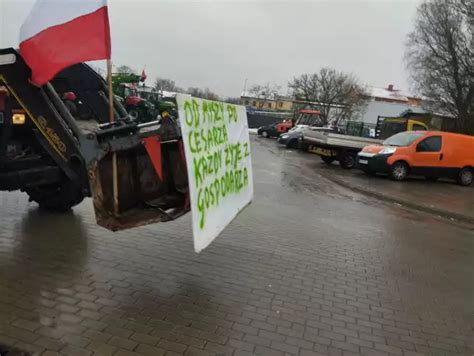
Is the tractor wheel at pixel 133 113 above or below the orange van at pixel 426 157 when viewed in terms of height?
above

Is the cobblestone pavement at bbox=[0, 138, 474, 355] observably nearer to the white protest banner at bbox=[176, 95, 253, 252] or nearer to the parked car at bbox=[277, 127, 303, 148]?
the white protest banner at bbox=[176, 95, 253, 252]

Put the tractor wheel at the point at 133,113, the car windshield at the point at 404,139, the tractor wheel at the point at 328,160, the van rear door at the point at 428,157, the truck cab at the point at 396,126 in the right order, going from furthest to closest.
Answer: the truck cab at the point at 396,126 < the tractor wheel at the point at 328,160 < the car windshield at the point at 404,139 < the van rear door at the point at 428,157 < the tractor wheel at the point at 133,113

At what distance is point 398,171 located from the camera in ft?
58.2

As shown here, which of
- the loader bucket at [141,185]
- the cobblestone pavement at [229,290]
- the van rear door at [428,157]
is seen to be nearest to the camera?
the cobblestone pavement at [229,290]

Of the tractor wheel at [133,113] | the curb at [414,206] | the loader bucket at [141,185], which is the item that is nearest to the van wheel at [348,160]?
the curb at [414,206]

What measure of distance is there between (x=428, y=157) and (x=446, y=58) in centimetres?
2446

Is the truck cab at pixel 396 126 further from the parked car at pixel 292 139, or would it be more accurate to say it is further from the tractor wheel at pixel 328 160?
the tractor wheel at pixel 328 160

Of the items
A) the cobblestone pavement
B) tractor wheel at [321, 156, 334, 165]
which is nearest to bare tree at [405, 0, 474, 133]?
tractor wheel at [321, 156, 334, 165]

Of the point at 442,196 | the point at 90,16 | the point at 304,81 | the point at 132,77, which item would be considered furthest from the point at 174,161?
the point at 304,81

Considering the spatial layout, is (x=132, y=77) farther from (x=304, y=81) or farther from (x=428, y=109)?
(x=304, y=81)

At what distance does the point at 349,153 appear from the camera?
70.3 ft

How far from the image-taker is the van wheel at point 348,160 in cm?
2142

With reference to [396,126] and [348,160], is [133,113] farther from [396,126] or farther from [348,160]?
[396,126]

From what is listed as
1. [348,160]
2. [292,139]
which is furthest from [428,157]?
[292,139]
